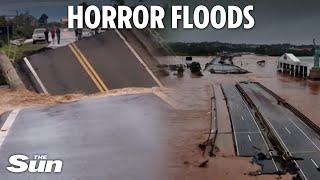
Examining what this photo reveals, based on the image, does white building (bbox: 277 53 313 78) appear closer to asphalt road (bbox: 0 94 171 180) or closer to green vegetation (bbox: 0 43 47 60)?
asphalt road (bbox: 0 94 171 180)

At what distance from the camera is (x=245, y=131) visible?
22.1 feet

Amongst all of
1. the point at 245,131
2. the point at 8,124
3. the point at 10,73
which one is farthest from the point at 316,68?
the point at 10,73

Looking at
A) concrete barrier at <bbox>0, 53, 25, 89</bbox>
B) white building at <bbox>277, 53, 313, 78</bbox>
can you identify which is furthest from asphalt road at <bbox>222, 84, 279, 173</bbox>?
concrete barrier at <bbox>0, 53, 25, 89</bbox>

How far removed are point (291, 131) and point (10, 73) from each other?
19.1ft

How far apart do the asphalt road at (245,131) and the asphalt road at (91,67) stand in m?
1.46

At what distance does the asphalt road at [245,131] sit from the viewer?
5.68 m

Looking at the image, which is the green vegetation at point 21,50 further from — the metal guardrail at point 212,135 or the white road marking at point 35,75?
the metal guardrail at point 212,135

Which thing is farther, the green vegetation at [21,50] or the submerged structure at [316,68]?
the green vegetation at [21,50]

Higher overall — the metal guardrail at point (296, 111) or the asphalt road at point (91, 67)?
the asphalt road at point (91, 67)

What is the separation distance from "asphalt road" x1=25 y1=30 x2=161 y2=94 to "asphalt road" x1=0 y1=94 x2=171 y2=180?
8.04 ft

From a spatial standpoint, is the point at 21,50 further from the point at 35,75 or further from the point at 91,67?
the point at 91,67

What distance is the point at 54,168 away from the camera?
15.0 ft

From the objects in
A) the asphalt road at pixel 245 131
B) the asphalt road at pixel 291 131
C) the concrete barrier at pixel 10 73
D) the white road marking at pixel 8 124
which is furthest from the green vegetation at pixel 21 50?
the asphalt road at pixel 291 131

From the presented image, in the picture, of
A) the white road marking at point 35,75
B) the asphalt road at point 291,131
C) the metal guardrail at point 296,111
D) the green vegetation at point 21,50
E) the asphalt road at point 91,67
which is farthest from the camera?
the green vegetation at point 21,50
